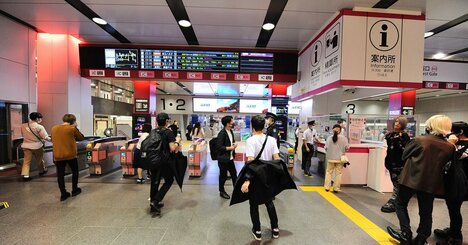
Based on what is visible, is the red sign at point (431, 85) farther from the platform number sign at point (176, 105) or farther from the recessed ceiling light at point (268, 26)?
the platform number sign at point (176, 105)

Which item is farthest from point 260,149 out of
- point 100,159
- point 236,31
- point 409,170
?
point 100,159

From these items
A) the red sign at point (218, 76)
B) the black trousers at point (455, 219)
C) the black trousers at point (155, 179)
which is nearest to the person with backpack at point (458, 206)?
the black trousers at point (455, 219)

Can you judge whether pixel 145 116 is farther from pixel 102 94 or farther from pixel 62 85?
pixel 102 94

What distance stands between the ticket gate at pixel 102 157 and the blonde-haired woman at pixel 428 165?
5.95 meters

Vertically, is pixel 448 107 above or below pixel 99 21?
below

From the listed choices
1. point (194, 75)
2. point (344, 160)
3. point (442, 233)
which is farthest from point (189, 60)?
point (442, 233)

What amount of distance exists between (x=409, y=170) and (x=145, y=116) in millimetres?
6879

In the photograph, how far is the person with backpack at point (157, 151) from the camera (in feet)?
10.0

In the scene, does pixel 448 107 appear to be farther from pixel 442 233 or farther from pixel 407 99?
pixel 442 233

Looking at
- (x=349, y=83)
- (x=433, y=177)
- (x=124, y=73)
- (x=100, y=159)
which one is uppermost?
(x=124, y=73)

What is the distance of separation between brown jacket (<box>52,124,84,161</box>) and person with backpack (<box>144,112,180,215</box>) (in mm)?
1611

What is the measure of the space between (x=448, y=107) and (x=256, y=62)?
14.5m

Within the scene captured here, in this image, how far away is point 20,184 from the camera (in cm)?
438

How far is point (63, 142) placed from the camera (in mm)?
3676
